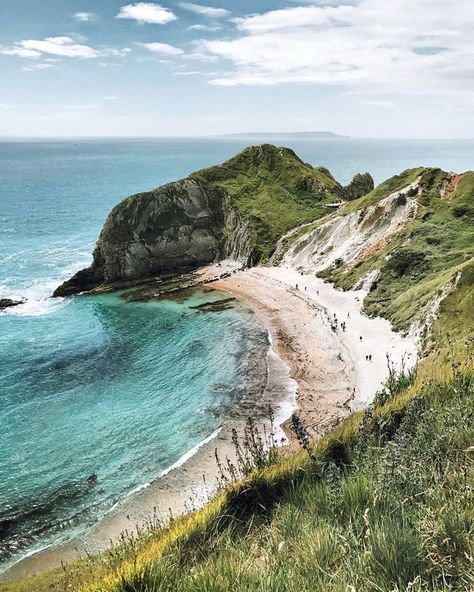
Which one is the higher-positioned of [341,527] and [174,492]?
[341,527]

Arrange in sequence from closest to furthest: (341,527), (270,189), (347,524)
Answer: (341,527), (347,524), (270,189)

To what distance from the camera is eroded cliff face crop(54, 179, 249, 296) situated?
244ft

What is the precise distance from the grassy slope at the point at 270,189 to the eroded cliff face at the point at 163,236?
2675 mm

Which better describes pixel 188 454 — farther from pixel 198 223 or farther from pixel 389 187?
pixel 198 223

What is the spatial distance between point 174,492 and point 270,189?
7479 cm

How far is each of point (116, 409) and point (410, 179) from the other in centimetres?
5500

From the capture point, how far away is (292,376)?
1535 inches

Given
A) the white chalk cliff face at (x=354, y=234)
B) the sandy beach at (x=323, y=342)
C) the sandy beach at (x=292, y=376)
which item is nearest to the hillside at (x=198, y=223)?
the white chalk cliff face at (x=354, y=234)

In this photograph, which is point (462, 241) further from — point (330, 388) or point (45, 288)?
point (45, 288)

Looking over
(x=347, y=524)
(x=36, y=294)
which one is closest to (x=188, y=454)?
(x=347, y=524)

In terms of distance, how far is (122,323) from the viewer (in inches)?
2194

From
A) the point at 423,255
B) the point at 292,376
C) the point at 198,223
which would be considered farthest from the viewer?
the point at 198,223

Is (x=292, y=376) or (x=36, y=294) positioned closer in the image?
(x=292, y=376)

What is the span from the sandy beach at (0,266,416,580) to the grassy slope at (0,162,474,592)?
5898mm
